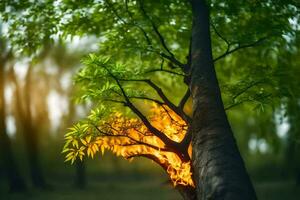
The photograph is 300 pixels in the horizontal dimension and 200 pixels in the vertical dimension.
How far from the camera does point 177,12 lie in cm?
1191

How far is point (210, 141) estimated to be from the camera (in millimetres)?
6871

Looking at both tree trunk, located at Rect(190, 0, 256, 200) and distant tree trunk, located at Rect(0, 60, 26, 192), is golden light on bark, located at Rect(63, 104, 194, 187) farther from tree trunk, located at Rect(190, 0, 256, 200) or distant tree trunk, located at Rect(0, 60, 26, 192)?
distant tree trunk, located at Rect(0, 60, 26, 192)

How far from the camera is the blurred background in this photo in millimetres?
24047

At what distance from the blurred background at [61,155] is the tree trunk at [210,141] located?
10207 millimetres

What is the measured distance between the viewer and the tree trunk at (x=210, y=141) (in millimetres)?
6148

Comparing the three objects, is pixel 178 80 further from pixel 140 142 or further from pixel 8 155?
pixel 8 155

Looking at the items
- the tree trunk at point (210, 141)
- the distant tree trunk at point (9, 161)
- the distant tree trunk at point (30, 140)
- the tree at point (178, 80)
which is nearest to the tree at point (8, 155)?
the distant tree trunk at point (9, 161)

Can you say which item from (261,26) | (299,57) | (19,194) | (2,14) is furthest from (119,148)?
(19,194)

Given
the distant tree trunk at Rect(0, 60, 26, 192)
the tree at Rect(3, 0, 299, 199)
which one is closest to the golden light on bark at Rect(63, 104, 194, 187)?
the tree at Rect(3, 0, 299, 199)

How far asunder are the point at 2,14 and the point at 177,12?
463cm

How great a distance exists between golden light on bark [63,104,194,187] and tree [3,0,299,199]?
0.02 meters

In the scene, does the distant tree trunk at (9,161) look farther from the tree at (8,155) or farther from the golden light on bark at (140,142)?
the golden light on bark at (140,142)

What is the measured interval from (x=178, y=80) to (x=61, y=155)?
26121 mm

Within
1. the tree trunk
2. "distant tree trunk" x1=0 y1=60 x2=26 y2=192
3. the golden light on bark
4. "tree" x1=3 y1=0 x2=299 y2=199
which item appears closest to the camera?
the tree trunk
